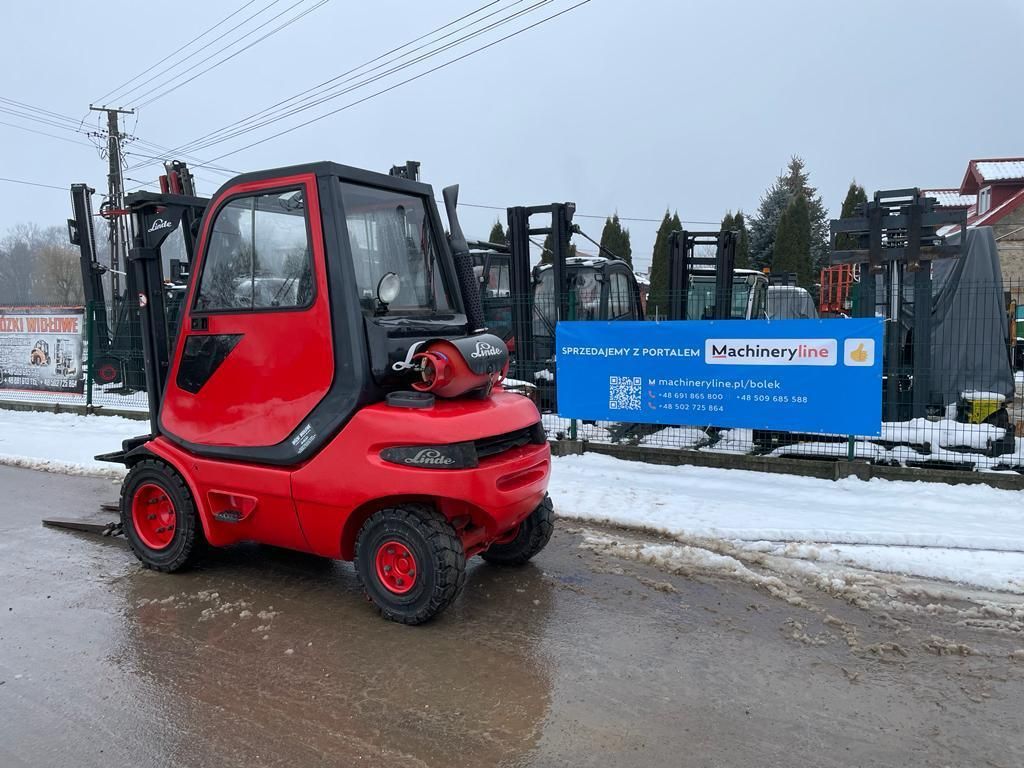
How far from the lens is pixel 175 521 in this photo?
5.01 meters

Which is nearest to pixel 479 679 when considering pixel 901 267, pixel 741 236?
pixel 901 267

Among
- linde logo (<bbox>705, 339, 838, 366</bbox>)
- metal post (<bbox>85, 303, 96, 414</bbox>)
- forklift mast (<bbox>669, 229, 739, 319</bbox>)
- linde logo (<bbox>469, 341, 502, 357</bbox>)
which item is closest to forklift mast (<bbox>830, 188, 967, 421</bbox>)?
linde logo (<bbox>705, 339, 838, 366</bbox>)

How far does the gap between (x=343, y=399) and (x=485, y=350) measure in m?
0.85

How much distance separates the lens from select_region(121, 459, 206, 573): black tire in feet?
16.0

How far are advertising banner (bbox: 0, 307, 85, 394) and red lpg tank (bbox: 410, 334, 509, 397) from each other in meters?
12.0

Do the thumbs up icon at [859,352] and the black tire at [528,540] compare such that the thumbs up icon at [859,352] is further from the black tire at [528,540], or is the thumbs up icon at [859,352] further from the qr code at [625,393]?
the black tire at [528,540]

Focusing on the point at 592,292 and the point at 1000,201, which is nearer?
the point at 592,292

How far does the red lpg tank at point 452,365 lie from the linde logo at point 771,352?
4.49 m

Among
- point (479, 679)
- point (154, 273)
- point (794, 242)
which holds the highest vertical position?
point (794, 242)

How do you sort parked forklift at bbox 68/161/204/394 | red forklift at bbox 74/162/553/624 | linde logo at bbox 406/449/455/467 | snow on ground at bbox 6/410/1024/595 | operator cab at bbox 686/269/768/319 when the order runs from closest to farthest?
linde logo at bbox 406/449/455/467
red forklift at bbox 74/162/553/624
snow on ground at bbox 6/410/1024/595
operator cab at bbox 686/269/768/319
parked forklift at bbox 68/161/204/394

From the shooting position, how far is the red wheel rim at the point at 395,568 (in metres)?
4.23

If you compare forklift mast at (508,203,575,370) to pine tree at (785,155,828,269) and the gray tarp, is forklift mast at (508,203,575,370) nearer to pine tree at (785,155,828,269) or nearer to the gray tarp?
the gray tarp

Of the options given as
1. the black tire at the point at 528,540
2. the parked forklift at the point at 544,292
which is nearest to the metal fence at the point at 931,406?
the parked forklift at the point at 544,292

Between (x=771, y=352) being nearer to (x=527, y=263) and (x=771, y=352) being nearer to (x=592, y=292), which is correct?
(x=527, y=263)
